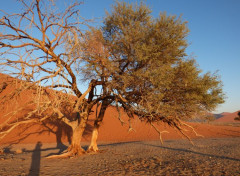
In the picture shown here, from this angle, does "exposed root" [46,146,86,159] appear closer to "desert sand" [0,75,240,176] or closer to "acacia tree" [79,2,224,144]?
"desert sand" [0,75,240,176]

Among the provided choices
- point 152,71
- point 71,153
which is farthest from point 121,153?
point 152,71

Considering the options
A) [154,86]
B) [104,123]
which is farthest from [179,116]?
[104,123]

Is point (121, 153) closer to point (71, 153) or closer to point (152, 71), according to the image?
point (71, 153)

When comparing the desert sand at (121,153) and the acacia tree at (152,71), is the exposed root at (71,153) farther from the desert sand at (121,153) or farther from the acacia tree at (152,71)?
the acacia tree at (152,71)

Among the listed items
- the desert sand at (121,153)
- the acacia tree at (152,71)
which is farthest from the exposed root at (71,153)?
the acacia tree at (152,71)

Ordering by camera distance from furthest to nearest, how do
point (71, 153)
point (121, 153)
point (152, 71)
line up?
point (121, 153) < point (71, 153) < point (152, 71)

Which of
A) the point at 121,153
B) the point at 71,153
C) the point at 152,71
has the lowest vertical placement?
the point at 121,153

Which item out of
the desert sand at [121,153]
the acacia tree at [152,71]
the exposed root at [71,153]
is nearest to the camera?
the desert sand at [121,153]

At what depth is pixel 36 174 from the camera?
275 inches

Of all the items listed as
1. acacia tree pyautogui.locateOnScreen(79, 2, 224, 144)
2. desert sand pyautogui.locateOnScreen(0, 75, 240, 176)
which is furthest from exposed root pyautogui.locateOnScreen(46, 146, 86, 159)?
acacia tree pyautogui.locateOnScreen(79, 2, 224, 144)

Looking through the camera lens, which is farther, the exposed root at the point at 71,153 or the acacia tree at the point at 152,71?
the exposed root at the point at 71,153

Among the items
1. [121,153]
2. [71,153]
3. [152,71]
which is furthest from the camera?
[121,153]

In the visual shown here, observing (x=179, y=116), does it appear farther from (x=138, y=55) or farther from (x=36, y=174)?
(x=36, y=174)

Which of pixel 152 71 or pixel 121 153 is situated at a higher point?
pixel 152 71
